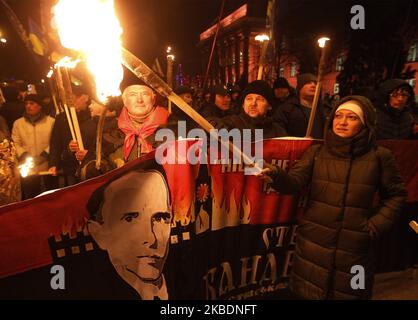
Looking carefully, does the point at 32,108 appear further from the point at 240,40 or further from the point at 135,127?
the point at 240,40

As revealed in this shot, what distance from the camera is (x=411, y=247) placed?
427cm

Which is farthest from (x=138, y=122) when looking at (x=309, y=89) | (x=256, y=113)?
(x=309, y=89)

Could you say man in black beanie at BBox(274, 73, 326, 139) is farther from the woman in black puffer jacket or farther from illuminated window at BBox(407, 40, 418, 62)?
illuminated window at BBox(407, 40, 418, 62)

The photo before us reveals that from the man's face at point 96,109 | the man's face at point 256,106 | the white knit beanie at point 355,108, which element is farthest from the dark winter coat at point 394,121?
the man's face at point 96,109

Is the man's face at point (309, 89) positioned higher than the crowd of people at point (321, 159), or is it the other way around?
the man's face at point (309, 89)

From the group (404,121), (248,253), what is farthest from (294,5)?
(248,253)

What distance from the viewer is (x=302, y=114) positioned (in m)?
4.82

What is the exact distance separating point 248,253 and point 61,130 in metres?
3.89

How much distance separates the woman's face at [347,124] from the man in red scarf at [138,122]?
178 cm

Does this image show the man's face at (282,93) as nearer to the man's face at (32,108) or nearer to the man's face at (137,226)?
the man's face at (32,108)

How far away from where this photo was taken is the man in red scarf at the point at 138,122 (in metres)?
3.39

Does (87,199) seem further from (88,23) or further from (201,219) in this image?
(88,23)

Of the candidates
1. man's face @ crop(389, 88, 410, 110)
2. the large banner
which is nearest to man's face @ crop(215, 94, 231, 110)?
man's face @ crop(389, 88, 410, 110)

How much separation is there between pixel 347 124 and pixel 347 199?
2.07ft
